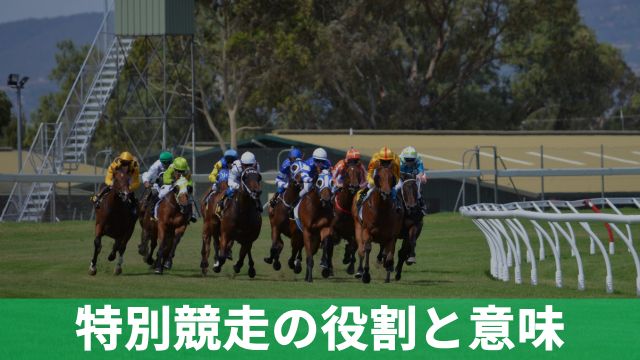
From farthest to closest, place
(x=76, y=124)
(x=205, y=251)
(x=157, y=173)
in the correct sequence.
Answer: (x=76, y=124) → (x=157, y=173) → (x=205, y=251)

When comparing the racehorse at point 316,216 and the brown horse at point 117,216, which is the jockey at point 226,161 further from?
the racehorse at point 316,216

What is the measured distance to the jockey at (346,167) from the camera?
71.0 feet

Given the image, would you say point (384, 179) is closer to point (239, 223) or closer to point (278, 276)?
point (239, 223)

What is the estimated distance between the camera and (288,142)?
52.0 metres

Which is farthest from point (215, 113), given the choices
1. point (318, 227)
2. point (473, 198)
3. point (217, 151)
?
point (318, 227)

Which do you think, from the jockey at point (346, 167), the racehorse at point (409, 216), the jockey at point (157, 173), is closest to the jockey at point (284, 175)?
the jockey at point (346, 167)

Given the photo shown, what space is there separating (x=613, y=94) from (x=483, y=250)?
75196mm

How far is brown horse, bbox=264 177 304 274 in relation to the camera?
22547 millimetres

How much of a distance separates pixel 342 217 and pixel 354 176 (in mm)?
835

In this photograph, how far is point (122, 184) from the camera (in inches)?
894

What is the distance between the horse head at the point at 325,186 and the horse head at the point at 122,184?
2.85 metres

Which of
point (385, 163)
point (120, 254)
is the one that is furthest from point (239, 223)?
point (385, 163)

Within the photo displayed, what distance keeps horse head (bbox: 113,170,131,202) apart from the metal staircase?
835 inches

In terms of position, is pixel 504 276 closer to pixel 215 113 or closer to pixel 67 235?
pixel 67 235
